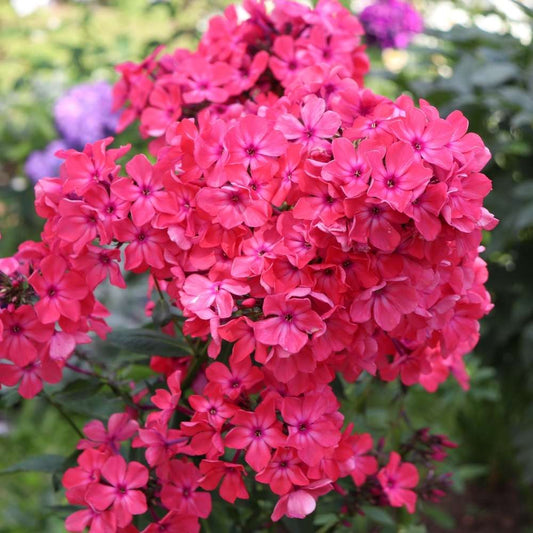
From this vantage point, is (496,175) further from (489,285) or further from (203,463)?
(203,463)

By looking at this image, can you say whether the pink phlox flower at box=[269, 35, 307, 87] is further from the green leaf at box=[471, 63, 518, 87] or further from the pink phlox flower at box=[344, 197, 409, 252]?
the green leaf at box=[471, 63, 518, 87]

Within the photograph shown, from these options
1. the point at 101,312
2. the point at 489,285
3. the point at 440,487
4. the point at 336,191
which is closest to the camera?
the point at 336,191

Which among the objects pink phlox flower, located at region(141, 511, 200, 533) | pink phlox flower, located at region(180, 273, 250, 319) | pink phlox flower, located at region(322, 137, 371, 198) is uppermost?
pink phlox flower, located at region(322, 137, 371, 198)

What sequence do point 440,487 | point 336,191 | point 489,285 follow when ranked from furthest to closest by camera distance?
point 489,285 → point 440,487 → point 336,191

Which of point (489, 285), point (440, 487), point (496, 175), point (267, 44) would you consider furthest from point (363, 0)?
point (440, 487)

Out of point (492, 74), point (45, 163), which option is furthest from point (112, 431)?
point (45, 163)

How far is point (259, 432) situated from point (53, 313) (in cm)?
24

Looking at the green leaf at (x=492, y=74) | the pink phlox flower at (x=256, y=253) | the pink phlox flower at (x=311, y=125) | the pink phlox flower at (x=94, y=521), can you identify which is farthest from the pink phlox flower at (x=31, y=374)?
the green leaf at (x=492, y=74)

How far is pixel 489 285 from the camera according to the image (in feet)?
6.03

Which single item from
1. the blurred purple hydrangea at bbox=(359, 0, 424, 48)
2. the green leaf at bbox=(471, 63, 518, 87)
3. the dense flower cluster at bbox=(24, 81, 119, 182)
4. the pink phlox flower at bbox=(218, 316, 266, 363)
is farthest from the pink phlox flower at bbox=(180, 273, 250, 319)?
the blurred purple hydrangea at bbox=(359, 0, 424, 48)

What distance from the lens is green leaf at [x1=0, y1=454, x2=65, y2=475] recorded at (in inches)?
39.1

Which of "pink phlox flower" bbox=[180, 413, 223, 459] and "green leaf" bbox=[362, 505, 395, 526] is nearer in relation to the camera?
"pink phlox flower" bbox=[180, 413, 223, 459]

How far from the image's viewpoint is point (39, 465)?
1011mm

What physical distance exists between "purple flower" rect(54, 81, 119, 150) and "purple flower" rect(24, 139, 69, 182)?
8cm
